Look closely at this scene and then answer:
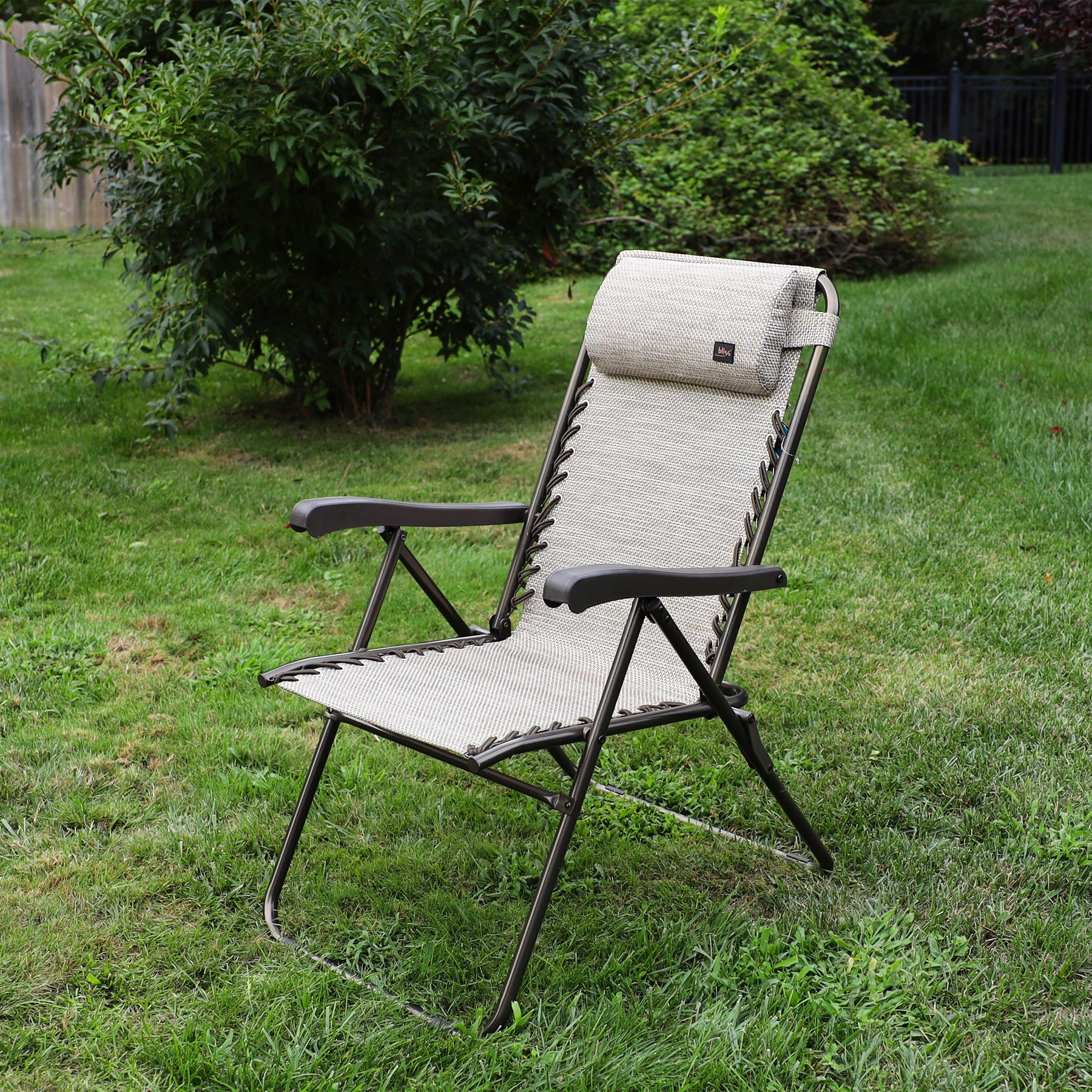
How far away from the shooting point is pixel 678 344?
2.89m

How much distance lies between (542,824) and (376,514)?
851 millimetres

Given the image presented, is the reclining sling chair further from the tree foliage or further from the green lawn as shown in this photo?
the tree foliage

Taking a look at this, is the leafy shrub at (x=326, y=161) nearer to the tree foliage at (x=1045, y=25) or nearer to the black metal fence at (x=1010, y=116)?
the tree foliage at (x=1045, y=25)

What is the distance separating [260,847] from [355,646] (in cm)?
52

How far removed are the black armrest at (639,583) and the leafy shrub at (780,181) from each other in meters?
7.47

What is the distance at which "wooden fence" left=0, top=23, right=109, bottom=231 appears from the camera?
11.5 m

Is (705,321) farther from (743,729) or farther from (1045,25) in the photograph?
(1045,25)

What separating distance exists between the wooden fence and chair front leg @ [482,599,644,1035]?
10.7 meters

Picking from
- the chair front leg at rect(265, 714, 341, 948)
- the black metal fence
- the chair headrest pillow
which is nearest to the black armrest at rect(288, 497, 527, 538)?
the chair front leg at rect(265, 714, 341, 948)

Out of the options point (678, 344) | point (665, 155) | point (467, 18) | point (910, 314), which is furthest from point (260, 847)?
point (665, 155)

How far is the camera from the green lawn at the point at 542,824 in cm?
214

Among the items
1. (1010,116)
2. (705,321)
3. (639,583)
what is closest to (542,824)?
(639,583)

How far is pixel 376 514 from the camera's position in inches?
103

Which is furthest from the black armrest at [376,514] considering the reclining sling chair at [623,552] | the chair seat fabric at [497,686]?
the chair seat fabric at [497,686]
